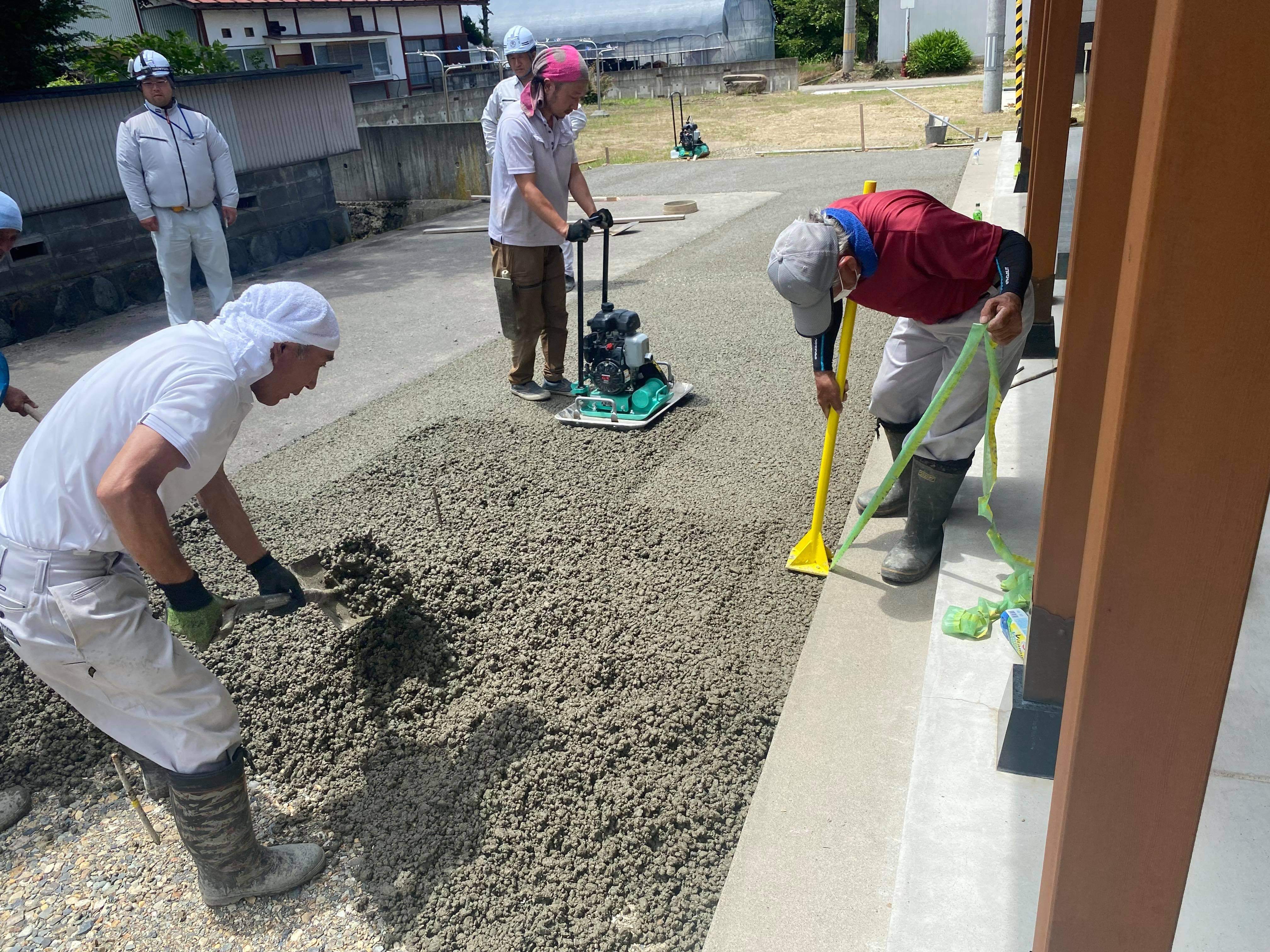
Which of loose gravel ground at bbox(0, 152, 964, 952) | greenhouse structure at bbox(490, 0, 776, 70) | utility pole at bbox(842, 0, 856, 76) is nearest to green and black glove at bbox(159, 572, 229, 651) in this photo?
loose gravel ground at bbox(0, 152, 964, 952)

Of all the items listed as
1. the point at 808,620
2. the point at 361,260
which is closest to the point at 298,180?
the point at 361,260

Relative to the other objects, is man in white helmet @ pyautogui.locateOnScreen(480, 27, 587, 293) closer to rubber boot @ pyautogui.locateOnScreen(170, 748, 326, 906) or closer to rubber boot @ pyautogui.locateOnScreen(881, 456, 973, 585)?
rubber boot @ pyautogui.locateOnScreen(881, 456, 973, 585)

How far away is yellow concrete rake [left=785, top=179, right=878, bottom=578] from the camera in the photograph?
352 centimetres

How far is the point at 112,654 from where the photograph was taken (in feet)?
7.13

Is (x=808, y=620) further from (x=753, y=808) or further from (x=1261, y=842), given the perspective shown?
(x=1261, y=842)

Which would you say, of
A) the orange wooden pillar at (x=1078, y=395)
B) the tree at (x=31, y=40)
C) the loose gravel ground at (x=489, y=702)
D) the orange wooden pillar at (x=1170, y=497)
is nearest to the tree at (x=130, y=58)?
the tree at (x=31, y=40)

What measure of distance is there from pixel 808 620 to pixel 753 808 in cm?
102

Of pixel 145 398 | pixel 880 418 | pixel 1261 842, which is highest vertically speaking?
pixel 145 398

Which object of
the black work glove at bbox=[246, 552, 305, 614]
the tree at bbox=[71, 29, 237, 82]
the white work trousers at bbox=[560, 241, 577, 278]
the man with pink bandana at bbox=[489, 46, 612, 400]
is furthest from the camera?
the tree at bbox=[71, 29, 237, 82]

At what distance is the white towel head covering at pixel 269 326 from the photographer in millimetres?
2256

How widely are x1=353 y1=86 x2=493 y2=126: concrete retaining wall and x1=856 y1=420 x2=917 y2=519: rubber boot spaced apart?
57.3 ft

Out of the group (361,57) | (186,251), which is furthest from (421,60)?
(186,251)

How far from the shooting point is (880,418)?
375cm

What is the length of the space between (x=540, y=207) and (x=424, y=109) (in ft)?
62.7
